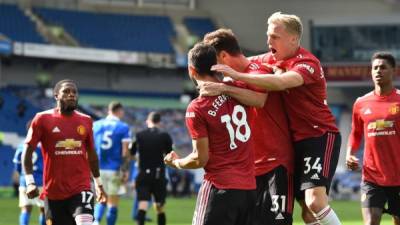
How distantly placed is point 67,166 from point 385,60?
13.0ft

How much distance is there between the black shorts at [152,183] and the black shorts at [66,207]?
23.4ft

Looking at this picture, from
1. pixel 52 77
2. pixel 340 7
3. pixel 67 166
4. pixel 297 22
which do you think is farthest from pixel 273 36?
pixel 340 7

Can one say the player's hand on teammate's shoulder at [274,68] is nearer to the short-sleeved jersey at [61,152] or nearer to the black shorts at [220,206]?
the black shorts at [220,206]

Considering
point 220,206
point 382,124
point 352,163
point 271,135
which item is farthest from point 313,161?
point 382,124

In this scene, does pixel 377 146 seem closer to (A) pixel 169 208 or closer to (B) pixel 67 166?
(B) pixel 67 166

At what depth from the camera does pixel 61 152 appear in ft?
38.9

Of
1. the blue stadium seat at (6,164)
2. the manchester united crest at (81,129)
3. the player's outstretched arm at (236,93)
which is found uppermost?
the player's outstretched arm at (236,93)

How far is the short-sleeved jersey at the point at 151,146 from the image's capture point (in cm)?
1886

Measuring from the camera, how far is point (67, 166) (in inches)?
464

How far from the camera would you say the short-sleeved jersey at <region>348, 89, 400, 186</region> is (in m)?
11.5

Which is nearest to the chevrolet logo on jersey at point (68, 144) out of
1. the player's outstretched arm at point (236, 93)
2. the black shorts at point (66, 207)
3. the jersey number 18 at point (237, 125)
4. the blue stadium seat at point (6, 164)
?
the black shorts at point (66, 207)

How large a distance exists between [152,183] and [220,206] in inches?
440

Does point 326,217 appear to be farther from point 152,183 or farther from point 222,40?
point 152,183

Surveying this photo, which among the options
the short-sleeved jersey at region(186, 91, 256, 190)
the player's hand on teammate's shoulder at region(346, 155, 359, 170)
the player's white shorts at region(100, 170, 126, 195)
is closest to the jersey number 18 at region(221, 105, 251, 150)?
the short-sleeved jersey at region(186, 91, 256, 190)
